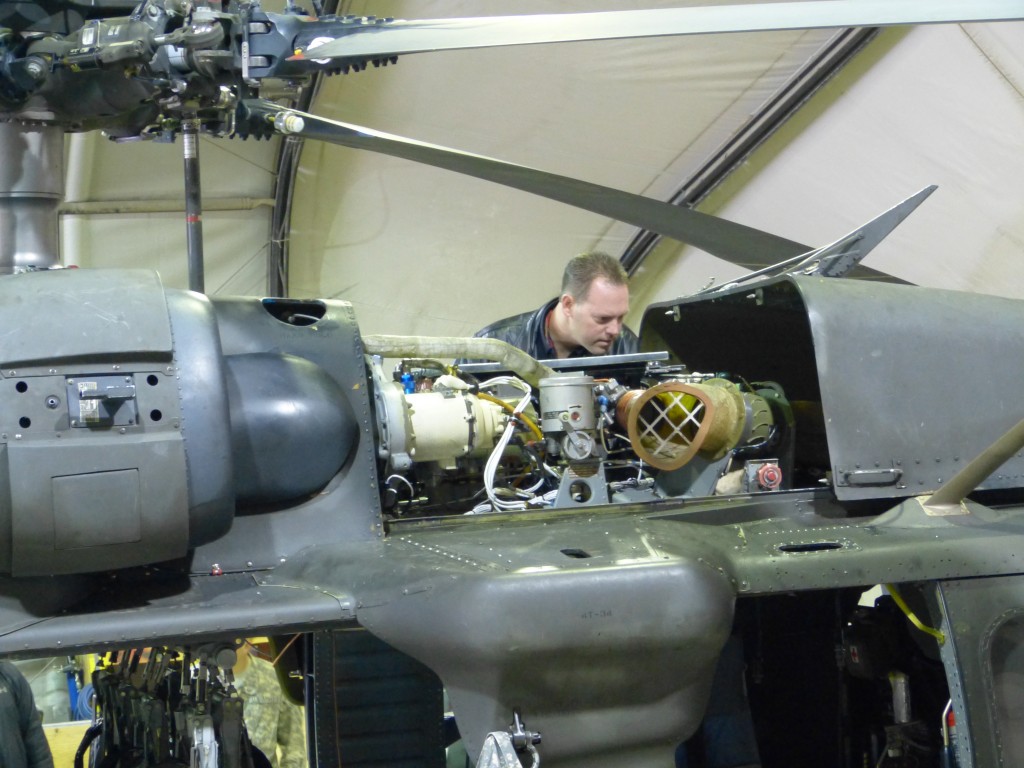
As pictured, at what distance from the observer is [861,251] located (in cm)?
458

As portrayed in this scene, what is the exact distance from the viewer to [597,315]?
5.79 m

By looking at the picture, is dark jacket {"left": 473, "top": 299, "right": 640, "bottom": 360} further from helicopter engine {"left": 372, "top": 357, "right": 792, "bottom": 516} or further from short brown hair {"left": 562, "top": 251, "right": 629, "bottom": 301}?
helicopter engine {"left": 372, "top": 357, "right": 792, "bottom": 516}

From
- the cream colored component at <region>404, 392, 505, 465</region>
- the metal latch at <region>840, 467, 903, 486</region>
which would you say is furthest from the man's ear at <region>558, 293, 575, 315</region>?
the metal latch at <region>840, 467, 903, 486</region>

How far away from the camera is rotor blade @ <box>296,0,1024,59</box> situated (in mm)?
3365

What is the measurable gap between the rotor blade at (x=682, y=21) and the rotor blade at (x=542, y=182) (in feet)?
1.81

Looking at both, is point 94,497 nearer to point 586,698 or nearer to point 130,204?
point 586,698

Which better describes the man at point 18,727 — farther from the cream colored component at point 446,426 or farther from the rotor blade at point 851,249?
the rotor blade at point 851,249

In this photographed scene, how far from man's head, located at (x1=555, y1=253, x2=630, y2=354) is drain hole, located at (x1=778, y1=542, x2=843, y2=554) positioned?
2.30 m

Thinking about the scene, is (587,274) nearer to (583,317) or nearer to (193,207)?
(583,317)

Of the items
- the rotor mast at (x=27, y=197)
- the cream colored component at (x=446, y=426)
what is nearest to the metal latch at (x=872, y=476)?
the cream colored component at (x=446, y=426)

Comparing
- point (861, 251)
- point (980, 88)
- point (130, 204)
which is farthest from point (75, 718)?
point (980, 88)

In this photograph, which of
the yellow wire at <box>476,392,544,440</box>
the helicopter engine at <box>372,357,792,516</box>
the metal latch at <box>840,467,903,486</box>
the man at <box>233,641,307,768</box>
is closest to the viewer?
the metal latch at <box>840,467,903,486</box>

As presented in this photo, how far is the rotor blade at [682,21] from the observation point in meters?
3.37

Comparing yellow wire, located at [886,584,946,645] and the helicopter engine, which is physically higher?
the helicopter engine
